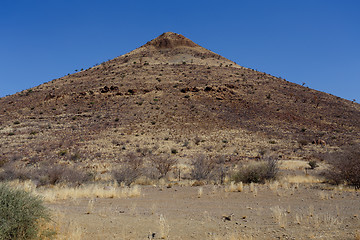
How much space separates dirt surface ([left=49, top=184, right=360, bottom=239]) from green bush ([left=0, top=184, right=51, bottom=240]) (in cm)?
113

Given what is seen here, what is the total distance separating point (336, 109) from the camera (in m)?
53.5

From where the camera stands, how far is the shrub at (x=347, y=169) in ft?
47.3

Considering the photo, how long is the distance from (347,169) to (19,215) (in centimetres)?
1451

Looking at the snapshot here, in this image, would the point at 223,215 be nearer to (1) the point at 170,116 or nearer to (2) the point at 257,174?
(2) the point at 257,174

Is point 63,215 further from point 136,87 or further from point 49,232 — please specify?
point 136,87

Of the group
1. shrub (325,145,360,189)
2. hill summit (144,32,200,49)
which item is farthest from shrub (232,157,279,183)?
hill summit (144,32,200,49)

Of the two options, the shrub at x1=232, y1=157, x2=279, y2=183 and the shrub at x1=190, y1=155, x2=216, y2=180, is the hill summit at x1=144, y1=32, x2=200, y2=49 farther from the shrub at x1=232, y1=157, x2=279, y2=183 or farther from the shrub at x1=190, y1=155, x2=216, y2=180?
the shrub at x1=232, y1=157, x2=279, y2=183

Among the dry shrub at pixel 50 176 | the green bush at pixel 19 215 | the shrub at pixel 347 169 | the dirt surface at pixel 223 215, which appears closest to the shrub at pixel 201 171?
the dirt surface at pixel 223 215

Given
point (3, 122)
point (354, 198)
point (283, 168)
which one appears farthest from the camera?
point (3, 122)

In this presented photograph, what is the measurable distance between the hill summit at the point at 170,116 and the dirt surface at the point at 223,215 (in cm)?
1643

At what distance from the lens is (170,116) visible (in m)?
45.1

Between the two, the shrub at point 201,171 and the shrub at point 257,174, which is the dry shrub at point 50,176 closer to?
the shrub at point 201,171

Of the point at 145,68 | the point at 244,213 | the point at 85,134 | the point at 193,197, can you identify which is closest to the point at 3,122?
the point at 85,134

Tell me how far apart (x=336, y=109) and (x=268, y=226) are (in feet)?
172
